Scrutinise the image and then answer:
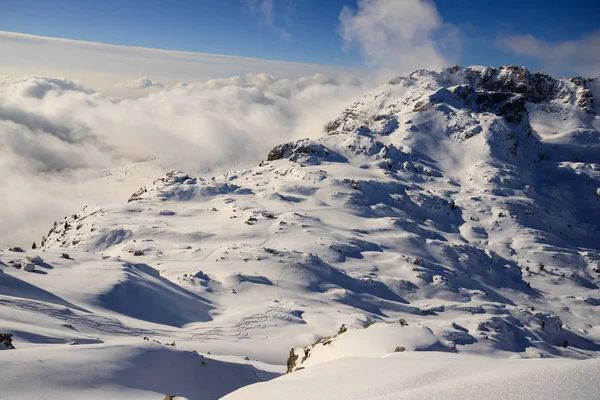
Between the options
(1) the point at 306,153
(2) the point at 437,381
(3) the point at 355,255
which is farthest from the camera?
(1) the point at 306,153

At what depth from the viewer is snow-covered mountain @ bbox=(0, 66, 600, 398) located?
32.2 meters

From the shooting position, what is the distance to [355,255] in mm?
82188

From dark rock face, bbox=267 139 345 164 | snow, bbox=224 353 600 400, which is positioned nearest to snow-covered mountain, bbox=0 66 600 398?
snow, bbox=224 353 600 400

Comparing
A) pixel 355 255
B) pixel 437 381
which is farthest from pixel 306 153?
pixel 437 381

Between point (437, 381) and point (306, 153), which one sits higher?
point (306, 153)

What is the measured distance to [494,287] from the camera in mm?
88250

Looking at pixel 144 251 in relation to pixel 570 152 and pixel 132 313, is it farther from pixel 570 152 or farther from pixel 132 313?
pixel 570 152

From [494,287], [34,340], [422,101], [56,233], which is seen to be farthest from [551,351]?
[422,101]

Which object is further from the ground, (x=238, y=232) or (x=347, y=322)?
(x=238, y=232)

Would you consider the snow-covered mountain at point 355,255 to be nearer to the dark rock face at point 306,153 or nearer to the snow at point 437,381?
the snow at point 437,381

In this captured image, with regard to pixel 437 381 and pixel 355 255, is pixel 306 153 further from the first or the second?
pixel 437 381

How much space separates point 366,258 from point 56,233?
7228 centimetres

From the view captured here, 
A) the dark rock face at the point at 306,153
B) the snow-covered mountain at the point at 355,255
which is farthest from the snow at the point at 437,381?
the dark rock face at the point at 306,153

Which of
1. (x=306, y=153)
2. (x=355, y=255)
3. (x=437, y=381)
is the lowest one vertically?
(x=437, y=381)
